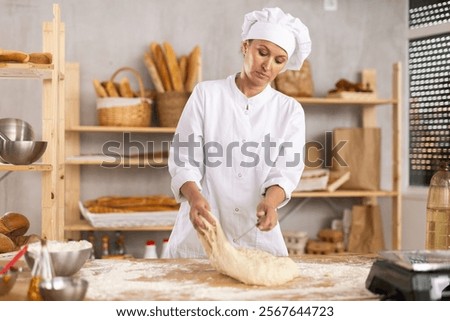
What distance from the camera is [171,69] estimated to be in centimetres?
340

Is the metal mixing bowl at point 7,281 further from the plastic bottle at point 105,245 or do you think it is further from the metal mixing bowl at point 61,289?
the plastic bottle at point 105,245

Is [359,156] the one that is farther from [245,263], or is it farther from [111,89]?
[245,263]

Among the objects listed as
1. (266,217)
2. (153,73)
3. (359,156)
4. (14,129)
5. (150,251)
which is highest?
(153,73)

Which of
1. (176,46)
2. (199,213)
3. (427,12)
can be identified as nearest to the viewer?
(199,213)

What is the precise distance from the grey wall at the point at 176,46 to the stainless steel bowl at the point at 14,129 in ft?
3.64

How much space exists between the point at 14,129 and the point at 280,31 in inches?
44.4

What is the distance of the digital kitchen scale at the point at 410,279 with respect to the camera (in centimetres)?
130

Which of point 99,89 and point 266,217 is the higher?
point 99,89

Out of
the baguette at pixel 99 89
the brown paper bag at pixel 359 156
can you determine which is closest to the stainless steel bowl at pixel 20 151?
the baguette at pixel 99 89

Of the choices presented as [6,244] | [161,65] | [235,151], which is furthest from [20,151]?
[161,65]

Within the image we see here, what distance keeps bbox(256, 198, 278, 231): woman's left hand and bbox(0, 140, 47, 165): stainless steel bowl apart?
101 cm

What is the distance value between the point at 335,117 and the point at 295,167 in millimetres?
2006

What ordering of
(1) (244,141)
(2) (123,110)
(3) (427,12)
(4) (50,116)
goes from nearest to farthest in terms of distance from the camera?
(1) (244,141)
(4) (50,116)
(2) (123,110)
(3) (427,12)
